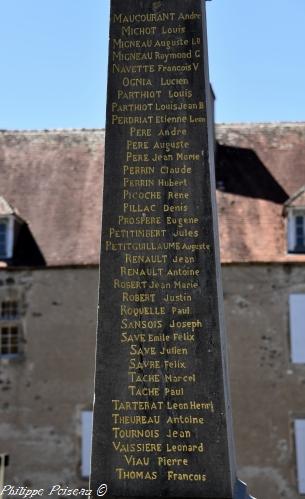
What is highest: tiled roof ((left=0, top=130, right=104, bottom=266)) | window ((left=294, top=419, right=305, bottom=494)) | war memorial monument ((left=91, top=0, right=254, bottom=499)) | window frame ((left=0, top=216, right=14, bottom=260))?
tiled roof ((left=0, top=130, right=104, bottom=266))

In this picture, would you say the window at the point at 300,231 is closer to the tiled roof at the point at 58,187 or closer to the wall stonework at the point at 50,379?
the tiled roof at the point at 58,187

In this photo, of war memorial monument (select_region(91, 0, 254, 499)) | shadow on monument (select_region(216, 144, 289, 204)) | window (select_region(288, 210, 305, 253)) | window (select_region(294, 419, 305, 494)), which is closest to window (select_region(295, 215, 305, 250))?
window (select_region(288, 210, 305, 253))

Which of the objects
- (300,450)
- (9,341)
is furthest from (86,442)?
(300,450)

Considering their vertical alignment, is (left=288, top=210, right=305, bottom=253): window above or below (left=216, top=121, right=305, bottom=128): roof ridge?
below

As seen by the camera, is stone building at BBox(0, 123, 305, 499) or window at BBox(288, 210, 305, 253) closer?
stone building at BBox(0, 123, 305, 499)

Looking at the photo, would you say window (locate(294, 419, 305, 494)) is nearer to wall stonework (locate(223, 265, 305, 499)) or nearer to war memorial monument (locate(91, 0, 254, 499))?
wall stonework (locate(223, 265, 305, 499))

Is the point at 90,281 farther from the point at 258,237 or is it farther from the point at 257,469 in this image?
→ the point at 257,469

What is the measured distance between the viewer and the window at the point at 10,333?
65.8ft

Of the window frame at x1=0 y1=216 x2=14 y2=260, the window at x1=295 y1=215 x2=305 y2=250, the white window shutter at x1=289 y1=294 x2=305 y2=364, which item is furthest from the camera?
the window frame at x1=0 y1=216 x2=14 y2=260

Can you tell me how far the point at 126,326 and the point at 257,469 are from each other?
38.6 ft

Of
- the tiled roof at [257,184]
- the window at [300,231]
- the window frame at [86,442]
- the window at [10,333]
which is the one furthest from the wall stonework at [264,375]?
the window at [10,333]

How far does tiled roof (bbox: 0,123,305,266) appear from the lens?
798 inches

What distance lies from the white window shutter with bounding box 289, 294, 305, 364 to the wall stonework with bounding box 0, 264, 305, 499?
5.3 inches

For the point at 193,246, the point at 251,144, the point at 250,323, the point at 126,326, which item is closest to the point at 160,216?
the point at 193,246
